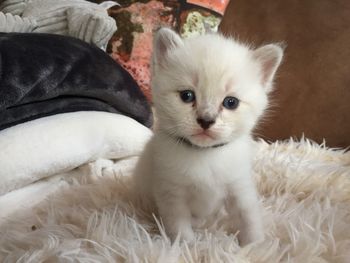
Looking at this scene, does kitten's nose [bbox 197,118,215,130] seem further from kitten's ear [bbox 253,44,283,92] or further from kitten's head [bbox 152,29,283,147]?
kitten's ear [bbox 253,44,283,92]

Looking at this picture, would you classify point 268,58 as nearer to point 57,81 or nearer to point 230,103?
point 230,103

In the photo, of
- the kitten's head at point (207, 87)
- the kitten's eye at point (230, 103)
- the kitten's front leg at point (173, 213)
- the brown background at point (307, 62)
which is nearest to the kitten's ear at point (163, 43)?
the kitten's head at point (207, 87)

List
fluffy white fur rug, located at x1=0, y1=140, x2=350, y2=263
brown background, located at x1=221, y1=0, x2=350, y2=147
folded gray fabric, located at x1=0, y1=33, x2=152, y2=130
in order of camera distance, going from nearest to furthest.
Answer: fluffy white fur rug, located at x1=0, y1=140, x2=350, y2=263 → folded gray fabric, located at x1=0, y1=33, x2=152, y2=130 → brown background, located at x1=221, y1=0, x2=350, y2=147

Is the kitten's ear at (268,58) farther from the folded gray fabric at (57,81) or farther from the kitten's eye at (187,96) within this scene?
the folded gray fabric at (57,81)

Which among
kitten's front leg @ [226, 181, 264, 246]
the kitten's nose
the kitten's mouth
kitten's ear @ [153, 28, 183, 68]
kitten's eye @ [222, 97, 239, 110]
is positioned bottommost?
kitten's front leg @ [226, 181, 264, 246]

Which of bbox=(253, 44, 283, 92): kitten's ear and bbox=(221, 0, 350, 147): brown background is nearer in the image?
bbox=(253, 44, 283, 92): kitten's ear

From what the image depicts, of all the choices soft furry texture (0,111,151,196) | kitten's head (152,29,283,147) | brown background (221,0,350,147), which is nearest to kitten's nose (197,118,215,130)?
kitten's head (152,29,283,147)

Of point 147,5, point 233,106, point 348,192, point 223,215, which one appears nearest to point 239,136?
point 233,106
